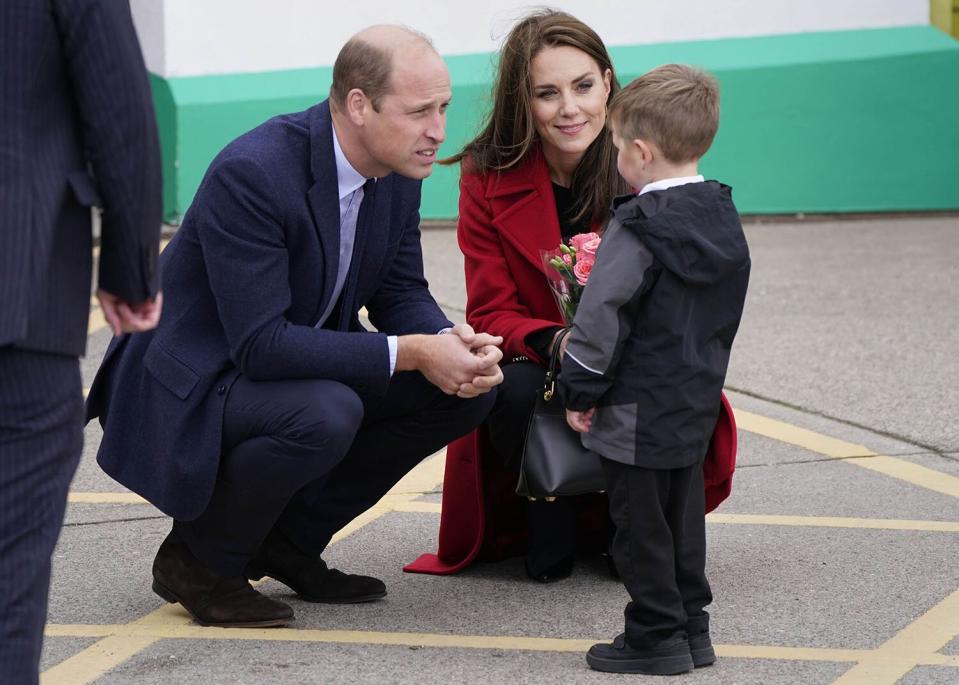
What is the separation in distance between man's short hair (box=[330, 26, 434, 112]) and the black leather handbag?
0.72 m

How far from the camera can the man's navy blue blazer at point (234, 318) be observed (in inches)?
128

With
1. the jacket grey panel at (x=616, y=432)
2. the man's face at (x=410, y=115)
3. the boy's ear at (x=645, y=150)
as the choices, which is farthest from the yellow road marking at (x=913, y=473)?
the man's face at (x=410, y=115)

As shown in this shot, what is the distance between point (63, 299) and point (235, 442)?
41.4 inches

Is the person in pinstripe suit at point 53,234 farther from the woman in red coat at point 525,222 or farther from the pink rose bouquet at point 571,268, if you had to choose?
the woman in red coat at point 525,222

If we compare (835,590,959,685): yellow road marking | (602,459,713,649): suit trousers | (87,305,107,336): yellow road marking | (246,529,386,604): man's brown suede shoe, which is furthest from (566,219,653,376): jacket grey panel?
(87,305,107,336): yellow road marking

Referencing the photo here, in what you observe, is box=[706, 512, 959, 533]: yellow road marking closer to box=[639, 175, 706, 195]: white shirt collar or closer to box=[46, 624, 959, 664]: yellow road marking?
box=[46, 624, 959, 664]: yellow road marking

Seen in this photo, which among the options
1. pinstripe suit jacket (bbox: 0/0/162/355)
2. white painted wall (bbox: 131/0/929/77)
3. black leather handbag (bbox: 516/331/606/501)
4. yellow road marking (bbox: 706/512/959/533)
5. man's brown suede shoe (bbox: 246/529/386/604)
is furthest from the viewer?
white painted wall (bbox: 131/0/929/77)

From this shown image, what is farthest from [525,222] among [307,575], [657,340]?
[307,575]

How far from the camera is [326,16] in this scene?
30.3 ft

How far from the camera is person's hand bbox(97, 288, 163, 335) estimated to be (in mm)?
2377

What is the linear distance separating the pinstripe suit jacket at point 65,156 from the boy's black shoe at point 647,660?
1.38 metres

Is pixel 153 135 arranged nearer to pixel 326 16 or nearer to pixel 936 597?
pixel 936 597

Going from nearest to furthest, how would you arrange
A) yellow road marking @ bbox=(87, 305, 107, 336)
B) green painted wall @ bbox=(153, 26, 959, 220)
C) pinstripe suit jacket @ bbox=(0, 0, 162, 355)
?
1. pinstripe suit jacket @ bbox=(0, 0, 162, 355)
2. yellow road marking @ bbox=(87, 305, 107, 336)
3. green painted wall @ bbox=(153, 26, 959, 220)

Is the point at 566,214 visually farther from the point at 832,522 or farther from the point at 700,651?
the point at 700,651
